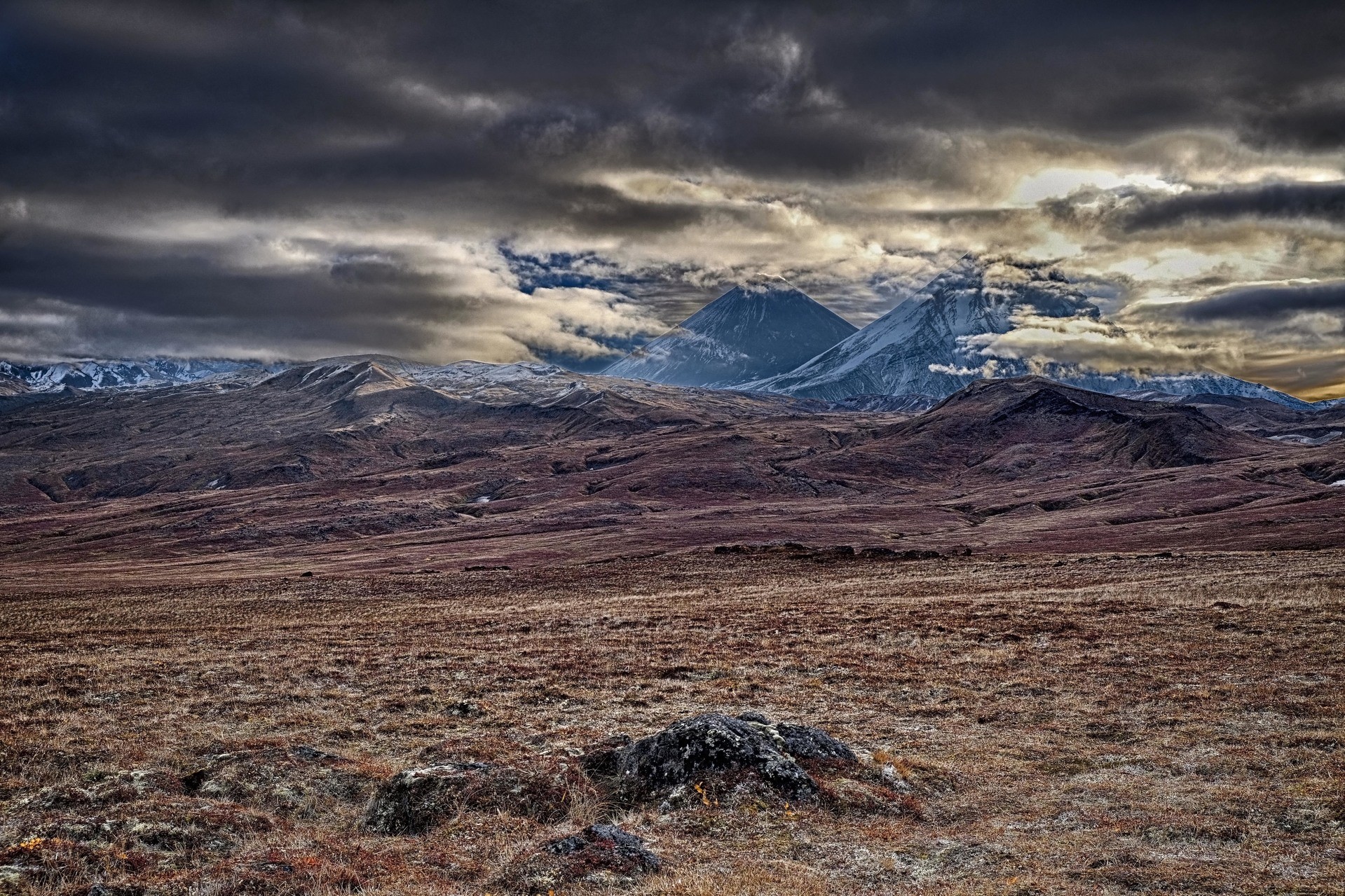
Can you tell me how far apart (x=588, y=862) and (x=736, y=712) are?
36.7 feet

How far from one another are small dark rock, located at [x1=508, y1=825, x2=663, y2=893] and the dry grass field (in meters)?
0.37

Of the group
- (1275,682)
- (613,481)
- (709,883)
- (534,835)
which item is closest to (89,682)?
(534,835)

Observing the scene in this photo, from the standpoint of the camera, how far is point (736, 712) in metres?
23.2

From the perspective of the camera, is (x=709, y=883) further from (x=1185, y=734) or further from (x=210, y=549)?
(x=210, y=549)

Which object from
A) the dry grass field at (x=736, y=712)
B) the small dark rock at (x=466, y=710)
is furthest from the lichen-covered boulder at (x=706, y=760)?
the small dark rock at (x=466, y=710)

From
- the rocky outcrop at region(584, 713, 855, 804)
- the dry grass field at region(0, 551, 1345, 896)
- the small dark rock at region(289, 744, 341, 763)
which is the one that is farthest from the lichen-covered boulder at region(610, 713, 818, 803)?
the small dark rock at region(289, 744, 341, 763)

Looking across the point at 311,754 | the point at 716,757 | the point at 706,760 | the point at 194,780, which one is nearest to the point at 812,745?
the point at 716,757

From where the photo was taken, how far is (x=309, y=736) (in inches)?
851

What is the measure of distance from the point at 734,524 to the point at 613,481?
74.1 meters

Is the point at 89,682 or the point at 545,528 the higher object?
the point at 89,682

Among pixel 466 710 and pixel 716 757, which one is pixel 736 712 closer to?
pixel 716 757

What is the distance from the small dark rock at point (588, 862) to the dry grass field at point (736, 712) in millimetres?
366

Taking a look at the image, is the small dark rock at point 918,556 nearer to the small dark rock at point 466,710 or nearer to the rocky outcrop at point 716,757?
the small dark rock at point 466,710

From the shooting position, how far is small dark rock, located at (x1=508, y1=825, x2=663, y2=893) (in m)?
12.1
